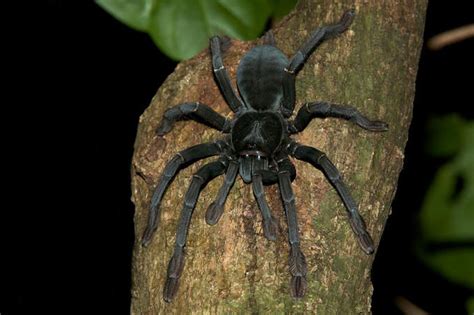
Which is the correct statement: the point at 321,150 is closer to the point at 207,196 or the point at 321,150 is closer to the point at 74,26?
the point at 207,196

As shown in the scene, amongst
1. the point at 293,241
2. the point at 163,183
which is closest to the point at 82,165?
the point at 163,183

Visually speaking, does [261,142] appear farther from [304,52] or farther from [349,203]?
[349,203]

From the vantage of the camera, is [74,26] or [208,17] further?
[74,26]

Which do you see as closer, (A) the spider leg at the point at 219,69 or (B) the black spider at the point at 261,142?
(B) the black spider at the point at 261,142

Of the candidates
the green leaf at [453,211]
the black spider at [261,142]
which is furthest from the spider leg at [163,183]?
the green leaf at [453,211]

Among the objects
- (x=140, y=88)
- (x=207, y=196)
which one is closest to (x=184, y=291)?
(x=207, y=196)

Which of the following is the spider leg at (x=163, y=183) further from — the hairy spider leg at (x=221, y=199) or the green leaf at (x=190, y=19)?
the green leaf at (x=190, y=19)
